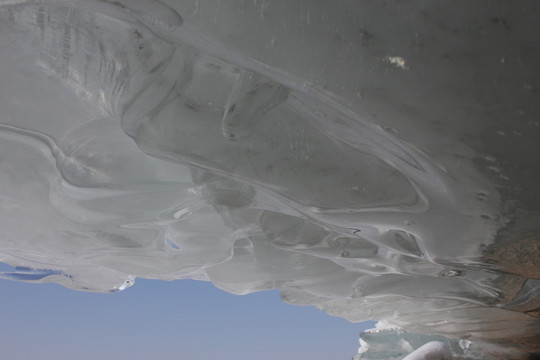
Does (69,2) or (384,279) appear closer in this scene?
(69,2)

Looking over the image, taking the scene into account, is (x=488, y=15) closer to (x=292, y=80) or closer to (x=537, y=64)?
(x=537, y=64)

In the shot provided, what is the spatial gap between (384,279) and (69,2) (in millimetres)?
1656

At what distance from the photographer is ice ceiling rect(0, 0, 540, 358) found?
55cm

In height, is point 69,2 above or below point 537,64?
above

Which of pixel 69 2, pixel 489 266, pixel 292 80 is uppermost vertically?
pixel 69 2

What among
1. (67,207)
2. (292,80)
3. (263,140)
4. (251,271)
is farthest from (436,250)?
(67,207)

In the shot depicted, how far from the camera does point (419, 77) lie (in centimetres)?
58

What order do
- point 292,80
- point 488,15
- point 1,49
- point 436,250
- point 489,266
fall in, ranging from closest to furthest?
point 488,15 < point 292,80 < point 1,49 < point 436,250 < point 489,266

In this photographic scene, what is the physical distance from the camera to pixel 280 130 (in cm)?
80

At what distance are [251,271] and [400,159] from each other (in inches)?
47.2

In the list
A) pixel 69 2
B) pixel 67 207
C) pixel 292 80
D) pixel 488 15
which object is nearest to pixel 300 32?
pixel 292 80

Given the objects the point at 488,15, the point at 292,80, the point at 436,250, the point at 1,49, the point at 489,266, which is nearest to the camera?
the point at 488,15

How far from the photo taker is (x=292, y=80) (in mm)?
634

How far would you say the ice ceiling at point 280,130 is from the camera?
550 millimetres
